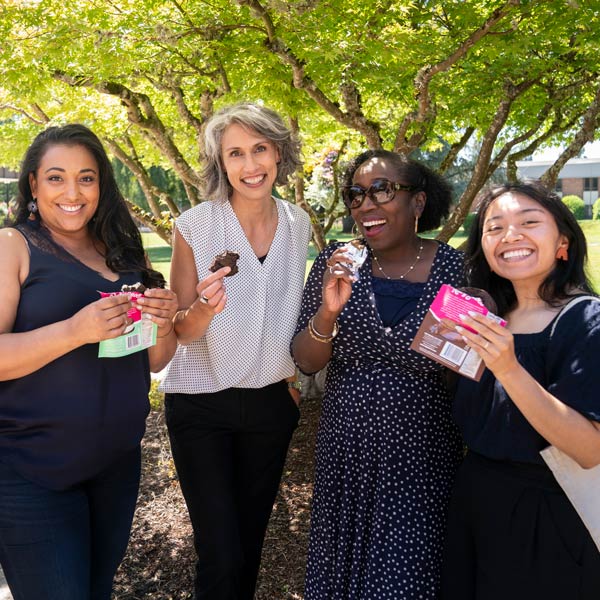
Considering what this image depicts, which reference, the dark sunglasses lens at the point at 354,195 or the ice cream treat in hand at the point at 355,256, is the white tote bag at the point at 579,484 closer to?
the ice cream treat in hand at the point at 355,256

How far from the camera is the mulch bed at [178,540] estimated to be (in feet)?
12.3

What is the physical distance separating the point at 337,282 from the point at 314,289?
0.91ft

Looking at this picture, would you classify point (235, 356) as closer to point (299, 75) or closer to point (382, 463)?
point (382, 463)

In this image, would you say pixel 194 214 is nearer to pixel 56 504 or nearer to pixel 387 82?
pixel 56 504

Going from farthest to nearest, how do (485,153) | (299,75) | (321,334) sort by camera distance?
(485,153) → (299,75) → (321,334)

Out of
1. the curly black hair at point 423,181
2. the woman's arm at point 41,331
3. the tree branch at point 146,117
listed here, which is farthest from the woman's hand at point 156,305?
the tree branch at point 146,117

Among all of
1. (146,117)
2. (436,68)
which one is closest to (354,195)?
(436,68)

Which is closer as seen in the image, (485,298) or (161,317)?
(485,298)

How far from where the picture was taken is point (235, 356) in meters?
2.89

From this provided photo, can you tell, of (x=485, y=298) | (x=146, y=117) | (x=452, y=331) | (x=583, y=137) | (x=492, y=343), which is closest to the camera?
(x=492, y=343)

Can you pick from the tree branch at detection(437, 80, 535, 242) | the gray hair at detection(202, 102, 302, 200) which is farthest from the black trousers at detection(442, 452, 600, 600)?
the tree branch at detection(437, 80, 535, 242)

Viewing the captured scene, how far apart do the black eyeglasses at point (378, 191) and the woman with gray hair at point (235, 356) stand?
1.39ft

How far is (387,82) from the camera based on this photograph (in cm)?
424

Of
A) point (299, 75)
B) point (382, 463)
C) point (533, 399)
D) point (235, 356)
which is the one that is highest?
point (299, 75)
